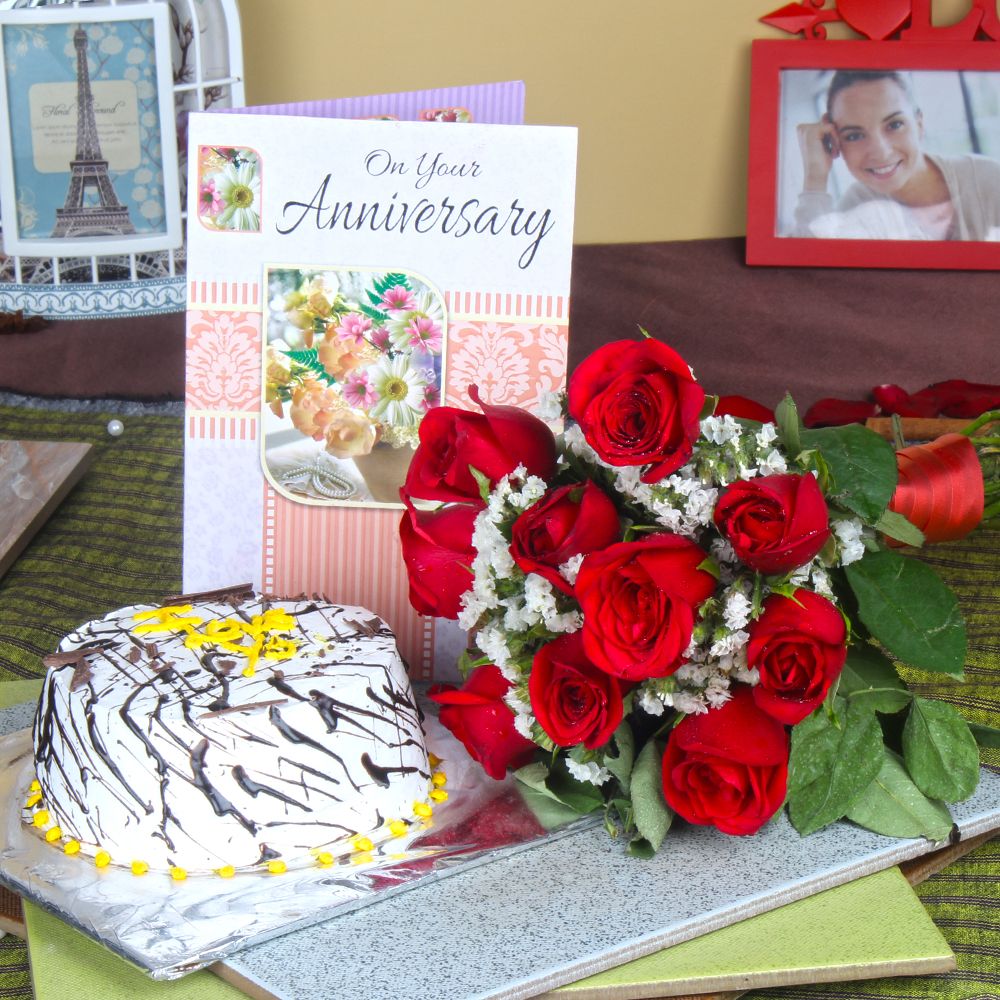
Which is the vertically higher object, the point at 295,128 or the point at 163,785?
the point at 295,128

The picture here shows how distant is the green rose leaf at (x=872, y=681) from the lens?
73cm

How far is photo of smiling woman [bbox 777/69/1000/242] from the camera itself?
1722mm

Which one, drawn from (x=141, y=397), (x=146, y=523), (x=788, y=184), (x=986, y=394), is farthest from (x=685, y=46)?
(x=146, y=523)

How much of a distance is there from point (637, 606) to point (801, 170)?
129 cm

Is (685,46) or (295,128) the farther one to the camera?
(685,46)

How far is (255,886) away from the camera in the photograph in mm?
665

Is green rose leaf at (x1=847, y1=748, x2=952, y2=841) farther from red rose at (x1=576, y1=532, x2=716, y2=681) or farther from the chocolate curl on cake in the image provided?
the chocolate curl on cake

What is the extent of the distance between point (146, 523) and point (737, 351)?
2.85ft

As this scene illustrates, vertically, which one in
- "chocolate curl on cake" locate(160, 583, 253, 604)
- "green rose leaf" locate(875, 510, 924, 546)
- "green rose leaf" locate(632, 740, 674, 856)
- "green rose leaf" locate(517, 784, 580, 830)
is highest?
Answer: "green rose leaf" locate(875, 510, 924, 546)

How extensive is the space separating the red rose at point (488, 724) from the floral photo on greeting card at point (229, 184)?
0.38 meters

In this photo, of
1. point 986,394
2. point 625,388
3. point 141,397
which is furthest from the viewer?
point 141,397

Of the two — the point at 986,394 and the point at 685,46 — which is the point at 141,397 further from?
the point at 986,394

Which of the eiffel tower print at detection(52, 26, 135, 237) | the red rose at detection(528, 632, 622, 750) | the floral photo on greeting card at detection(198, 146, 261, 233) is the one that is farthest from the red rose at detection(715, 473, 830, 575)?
the eiffel tower print at detection(52, 26, 135, 237)

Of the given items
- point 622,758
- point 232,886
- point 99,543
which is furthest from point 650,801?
point 99,543
